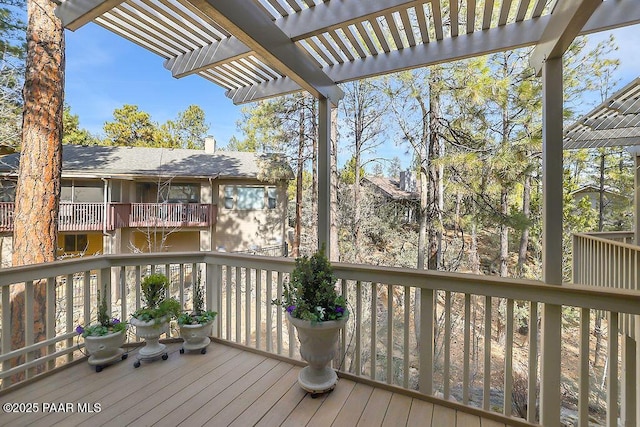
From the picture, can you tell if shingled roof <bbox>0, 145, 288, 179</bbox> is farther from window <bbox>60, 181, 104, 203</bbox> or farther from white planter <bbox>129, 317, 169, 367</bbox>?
white planter <bbox>129, 317, 169, 367</bbox>

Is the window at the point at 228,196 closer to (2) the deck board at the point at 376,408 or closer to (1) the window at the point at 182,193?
(1) the window at the point at 182,193

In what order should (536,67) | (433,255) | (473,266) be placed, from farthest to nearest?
(473,266), (433,255), (536,67)

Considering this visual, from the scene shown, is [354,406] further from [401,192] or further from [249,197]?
[249,197]

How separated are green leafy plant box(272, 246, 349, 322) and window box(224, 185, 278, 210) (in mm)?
9628

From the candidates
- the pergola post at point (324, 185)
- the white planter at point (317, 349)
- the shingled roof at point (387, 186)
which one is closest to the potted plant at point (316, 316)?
the white planter at point (317, 349)

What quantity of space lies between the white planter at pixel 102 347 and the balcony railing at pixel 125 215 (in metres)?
8.51

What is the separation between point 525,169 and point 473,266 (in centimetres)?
276

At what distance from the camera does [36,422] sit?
5.77 ft

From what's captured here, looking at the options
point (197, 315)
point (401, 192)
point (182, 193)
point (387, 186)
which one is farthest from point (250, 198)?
point (197, 315)

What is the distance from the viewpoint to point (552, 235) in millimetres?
1812

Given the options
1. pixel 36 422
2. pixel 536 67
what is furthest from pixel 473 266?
pixel 36 422

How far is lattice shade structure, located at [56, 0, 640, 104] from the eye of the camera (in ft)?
5.61

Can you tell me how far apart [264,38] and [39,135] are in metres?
3.55

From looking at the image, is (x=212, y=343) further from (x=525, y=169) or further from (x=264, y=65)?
(x=525, y=169)
